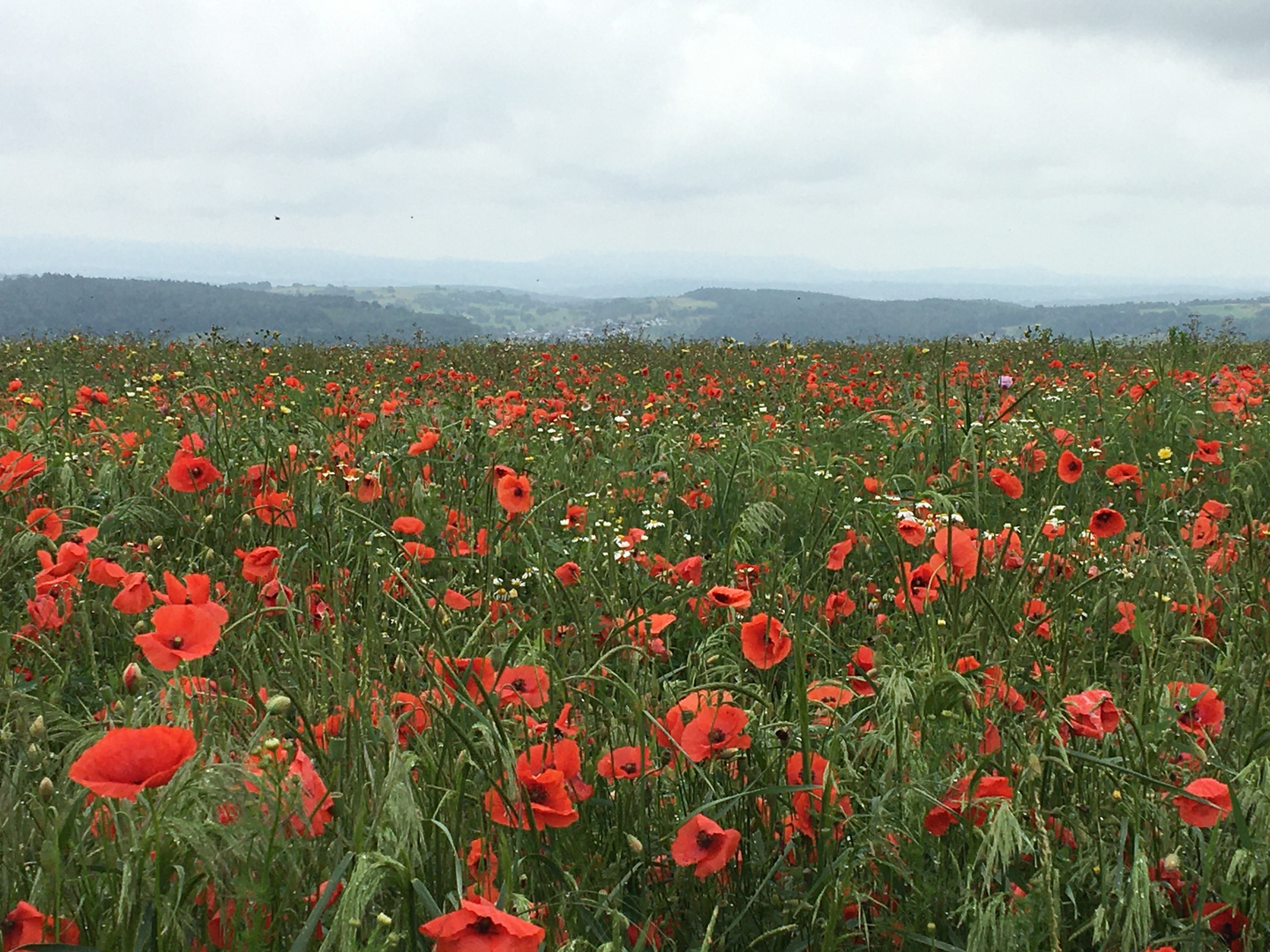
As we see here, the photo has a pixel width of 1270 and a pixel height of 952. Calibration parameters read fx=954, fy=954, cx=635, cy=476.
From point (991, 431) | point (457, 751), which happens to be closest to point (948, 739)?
point (457, 751)

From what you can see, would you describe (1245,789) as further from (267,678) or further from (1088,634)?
(267,678)

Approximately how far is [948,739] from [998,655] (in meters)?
0.42

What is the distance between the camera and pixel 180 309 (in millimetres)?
111500

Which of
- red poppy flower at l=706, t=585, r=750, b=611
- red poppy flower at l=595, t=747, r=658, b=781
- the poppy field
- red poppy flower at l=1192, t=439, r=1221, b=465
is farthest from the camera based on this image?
red poppy flower at l=1192, t=439, r=1221, b=465

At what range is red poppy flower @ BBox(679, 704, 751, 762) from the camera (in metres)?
1.68

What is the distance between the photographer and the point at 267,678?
6.87 ft

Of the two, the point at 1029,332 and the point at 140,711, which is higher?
the point at 1029,332

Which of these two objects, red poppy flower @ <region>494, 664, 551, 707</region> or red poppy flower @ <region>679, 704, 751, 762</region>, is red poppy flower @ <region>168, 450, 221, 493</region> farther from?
red poppy flower @ <region>679, 704, 751, 762</region>

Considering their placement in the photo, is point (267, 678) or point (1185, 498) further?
point (1185, 498)

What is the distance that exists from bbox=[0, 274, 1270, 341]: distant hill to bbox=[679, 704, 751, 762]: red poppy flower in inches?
2732

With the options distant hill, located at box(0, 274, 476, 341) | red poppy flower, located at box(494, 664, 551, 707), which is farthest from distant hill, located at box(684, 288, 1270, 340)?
red poppy flower, located at box(494, 664, 551, 707)

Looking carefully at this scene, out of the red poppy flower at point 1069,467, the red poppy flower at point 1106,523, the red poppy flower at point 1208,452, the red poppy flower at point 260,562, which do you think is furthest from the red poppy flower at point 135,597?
the red poppy flower at point 1208,452

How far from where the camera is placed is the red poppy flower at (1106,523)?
312 centimetres

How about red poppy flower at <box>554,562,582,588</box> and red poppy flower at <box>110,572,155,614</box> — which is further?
red poppy flower at <box>554,562,582,588</box>
